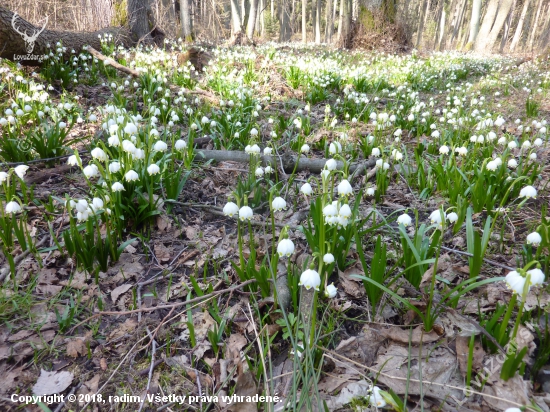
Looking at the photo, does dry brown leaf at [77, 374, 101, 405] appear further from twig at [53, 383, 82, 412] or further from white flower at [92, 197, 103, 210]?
white flower at [92, 197, 103, 210]

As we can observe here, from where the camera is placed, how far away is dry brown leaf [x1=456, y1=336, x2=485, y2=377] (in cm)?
148

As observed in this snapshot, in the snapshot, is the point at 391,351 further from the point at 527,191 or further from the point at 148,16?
the point at 148,16

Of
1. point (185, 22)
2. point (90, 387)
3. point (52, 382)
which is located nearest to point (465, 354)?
point (90, 387)

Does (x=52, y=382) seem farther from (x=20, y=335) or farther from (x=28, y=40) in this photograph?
(x=28, y=40)

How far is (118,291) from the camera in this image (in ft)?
7.16

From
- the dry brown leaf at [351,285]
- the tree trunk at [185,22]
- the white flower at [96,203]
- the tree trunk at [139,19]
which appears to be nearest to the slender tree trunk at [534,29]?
the tree trunk at [185,22]

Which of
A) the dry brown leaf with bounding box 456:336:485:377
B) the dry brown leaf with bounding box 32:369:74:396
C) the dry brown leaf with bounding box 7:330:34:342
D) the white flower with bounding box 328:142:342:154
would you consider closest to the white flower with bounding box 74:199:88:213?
the dry brown leaf with bounding box 7:330:34:342

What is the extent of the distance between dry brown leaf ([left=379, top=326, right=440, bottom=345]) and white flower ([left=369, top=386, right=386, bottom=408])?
0.42 m

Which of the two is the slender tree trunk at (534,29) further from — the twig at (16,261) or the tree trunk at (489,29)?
the twig at (16,261)

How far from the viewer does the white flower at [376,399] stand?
1.32 m

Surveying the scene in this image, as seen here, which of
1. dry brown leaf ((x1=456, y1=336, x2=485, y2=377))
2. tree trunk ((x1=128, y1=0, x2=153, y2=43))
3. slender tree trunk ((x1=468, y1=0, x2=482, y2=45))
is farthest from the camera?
slender tree trunk ((x1=468, y1=0, x2=482, y2=45))

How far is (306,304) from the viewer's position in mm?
1805

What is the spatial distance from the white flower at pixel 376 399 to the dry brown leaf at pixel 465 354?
0.43 meters

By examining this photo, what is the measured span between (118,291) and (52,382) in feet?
2.08
